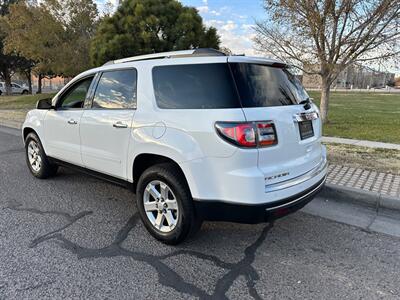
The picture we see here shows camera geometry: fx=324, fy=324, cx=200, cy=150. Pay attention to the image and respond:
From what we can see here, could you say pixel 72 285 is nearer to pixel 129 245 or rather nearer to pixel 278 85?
pixel 129 245

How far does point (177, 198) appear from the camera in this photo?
3.02 m

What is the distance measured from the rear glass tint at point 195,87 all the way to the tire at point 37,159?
9.07 ft

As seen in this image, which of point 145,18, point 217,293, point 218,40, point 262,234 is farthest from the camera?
point 218,40

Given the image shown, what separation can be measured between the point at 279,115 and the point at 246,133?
399 mm

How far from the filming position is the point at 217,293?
250 centimetres

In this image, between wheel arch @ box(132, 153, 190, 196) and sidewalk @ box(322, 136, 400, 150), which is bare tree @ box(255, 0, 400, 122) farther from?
wheel arch @ box(132, 153, 190, 196)

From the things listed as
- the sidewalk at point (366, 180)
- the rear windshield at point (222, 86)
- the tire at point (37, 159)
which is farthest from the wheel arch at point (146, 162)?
the sidewalk at point (366, 180)

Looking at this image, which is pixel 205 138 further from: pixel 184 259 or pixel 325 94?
pixel 325 94

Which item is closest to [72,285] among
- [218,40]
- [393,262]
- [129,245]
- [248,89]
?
[129,245]

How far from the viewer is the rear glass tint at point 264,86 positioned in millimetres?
2768

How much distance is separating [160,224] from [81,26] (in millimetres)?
17600

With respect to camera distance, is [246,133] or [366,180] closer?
[246,133]

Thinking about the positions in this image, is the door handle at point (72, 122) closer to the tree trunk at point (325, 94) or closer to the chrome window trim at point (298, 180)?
the chrome window trim at point (298, 180)

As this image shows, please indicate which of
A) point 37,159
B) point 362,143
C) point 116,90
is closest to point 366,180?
point 362,143
